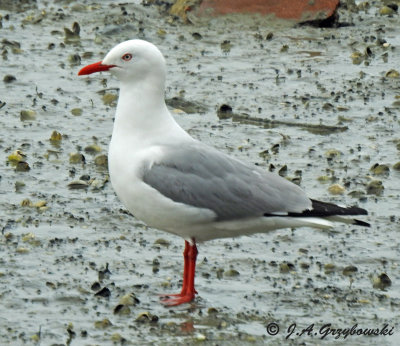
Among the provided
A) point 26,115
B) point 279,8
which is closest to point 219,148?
point 26,115

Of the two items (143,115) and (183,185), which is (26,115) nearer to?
(143,115)

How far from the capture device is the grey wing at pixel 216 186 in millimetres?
7488

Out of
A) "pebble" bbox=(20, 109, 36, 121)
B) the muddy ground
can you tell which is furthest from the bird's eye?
"pebble" bbox=(20, 109, 36, 121)

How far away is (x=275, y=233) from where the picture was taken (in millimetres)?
8867

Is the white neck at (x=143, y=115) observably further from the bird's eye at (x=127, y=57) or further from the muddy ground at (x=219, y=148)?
the muddy ground at (x=219, y=148)

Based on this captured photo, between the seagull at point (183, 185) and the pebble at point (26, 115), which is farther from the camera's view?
the pebble at point (26, 115)

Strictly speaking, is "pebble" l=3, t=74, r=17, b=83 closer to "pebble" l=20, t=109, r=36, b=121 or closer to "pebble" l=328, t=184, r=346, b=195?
"pebble" l=20, t=109, r=36, b=121

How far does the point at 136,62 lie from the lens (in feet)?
25.6

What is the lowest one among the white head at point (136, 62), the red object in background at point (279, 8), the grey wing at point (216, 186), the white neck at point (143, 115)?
the grey wing at point (216, 186)

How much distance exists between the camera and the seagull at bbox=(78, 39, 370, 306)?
24.6 feet

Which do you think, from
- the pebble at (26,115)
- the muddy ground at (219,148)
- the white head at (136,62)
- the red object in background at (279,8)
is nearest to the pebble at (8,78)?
the muddy ground at (219,148)

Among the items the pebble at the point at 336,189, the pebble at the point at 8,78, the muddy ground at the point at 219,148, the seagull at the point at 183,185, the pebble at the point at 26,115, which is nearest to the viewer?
the muddy ground at the point at 219,148

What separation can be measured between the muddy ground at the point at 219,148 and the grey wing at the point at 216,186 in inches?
23.4

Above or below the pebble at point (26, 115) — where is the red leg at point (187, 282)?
below
